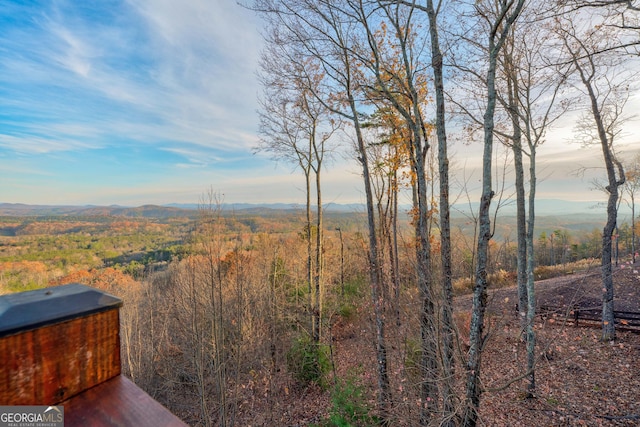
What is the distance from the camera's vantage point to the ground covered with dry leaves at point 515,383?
16.1ft

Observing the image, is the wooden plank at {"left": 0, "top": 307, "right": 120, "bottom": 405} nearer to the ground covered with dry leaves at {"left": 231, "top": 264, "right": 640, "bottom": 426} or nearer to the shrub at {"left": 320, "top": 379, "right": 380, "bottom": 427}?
the ground covered with dry leaves at {"left": 231, "top": 264, "right": 640, "bottom": 426}

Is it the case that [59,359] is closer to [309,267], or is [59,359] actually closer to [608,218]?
[309,267]

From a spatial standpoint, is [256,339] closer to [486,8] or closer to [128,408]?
[128,408]

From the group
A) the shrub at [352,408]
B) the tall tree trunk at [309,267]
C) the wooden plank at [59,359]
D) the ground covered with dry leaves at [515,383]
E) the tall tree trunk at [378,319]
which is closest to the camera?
the wooden plank at [59,359]

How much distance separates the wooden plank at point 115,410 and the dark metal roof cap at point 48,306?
0.61 feet

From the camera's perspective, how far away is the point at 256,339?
8.47 m

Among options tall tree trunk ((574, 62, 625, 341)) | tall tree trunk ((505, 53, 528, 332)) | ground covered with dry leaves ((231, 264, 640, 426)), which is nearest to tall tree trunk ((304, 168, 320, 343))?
ground covered with dry leaves ((231, 264, 640, 426))

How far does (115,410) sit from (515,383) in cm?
901

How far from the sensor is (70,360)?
2.01 ft

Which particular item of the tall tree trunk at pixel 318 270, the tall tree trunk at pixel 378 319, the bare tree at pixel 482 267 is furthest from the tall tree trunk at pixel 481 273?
the tall tree trunk at pixel 318 270

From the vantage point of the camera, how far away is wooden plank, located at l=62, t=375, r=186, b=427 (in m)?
0.54

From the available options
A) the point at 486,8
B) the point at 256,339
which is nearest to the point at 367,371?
the point at 256,339

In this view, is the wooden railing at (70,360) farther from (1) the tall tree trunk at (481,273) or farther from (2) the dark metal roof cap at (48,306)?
(1) the tall tree trunk at (481,273)

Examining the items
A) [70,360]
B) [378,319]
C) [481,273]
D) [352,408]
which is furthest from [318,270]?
[70,360]
